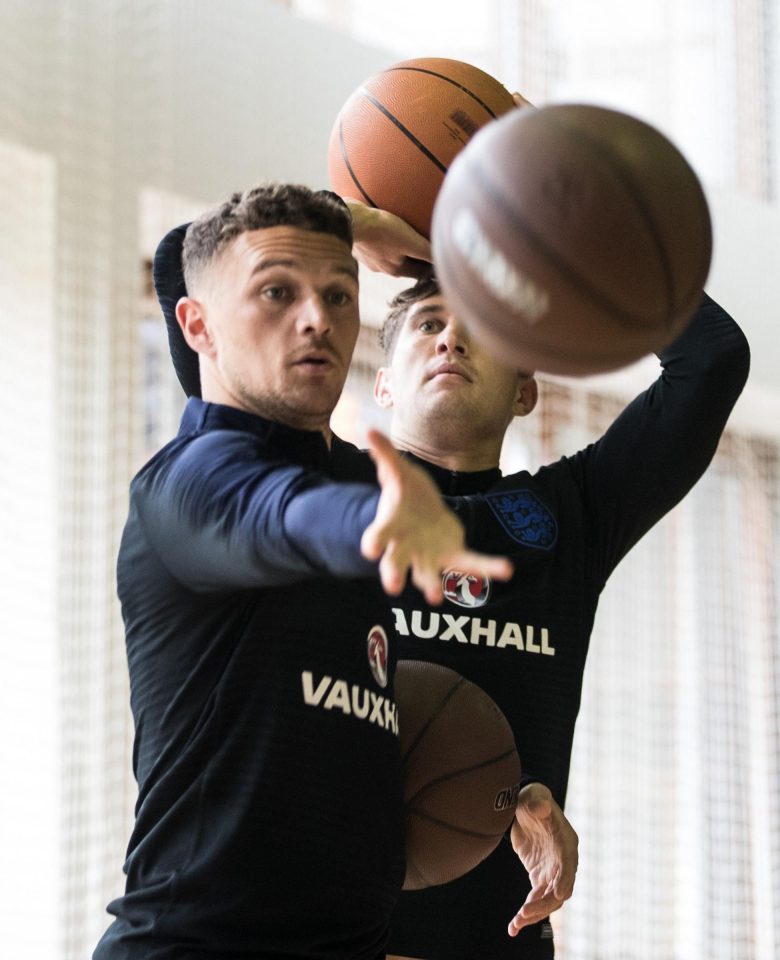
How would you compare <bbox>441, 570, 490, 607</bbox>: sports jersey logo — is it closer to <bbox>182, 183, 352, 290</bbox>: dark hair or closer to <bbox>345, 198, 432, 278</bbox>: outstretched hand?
<bbox>345, 198, 432, 278</bbox>: outstretched hand

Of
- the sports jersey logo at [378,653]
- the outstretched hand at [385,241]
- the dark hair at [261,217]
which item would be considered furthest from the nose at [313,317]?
the outstretched hand at [385,241]

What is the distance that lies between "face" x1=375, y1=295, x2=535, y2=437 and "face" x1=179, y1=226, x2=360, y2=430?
2.17 ft

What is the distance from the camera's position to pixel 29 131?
434 cm

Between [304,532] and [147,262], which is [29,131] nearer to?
[147,262]

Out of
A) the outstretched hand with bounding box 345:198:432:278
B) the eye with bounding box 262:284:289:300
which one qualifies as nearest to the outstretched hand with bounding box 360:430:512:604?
the eye with bounding box 262:284:289:300

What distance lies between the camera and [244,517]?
1.48m

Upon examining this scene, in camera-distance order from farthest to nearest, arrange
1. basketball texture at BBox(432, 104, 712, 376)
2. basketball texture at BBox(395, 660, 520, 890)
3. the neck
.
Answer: the neck
basketball texture at BBox(395, 660, 520, 890)
basketball texture at BBox(432, 104, 712, 376)

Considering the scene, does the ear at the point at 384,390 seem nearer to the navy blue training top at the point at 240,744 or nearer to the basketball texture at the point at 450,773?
the basketball texture at the point at 450,773

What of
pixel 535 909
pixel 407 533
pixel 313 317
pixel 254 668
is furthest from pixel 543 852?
pixel 407 533

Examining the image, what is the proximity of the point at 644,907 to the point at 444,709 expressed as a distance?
4209 millimetres

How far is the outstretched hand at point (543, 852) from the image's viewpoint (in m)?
2.13

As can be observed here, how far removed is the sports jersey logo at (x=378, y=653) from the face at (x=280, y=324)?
10.2 inches

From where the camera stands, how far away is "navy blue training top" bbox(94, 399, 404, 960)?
164cm

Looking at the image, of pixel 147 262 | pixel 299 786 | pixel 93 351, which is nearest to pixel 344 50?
pixel 147 262
